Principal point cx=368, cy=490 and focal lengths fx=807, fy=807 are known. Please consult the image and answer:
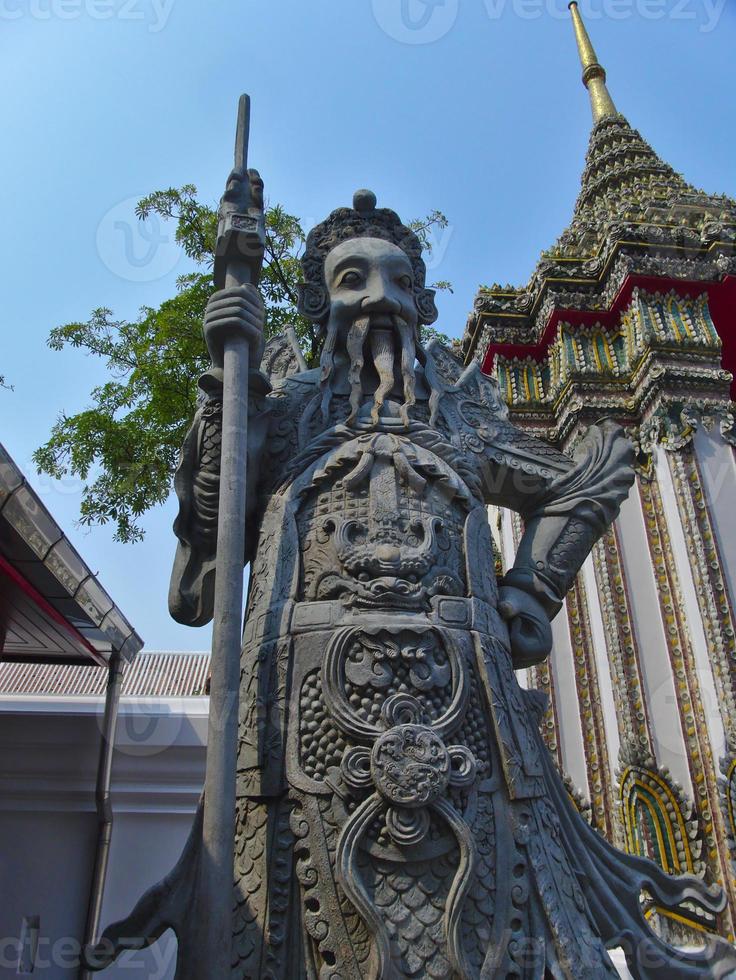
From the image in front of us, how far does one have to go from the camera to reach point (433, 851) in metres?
2.49

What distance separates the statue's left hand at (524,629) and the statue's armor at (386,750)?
90mm

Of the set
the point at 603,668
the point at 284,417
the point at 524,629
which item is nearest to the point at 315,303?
the point at 284,417

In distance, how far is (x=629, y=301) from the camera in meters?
11.9

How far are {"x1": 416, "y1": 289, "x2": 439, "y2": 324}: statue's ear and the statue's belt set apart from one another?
1508 millimetres

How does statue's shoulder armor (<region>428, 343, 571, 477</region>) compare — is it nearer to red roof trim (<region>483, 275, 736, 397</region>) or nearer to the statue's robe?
the statue's robe

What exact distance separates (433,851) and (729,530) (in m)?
8.72

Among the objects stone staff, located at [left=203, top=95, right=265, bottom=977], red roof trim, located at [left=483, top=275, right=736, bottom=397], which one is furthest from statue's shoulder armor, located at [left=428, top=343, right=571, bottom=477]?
red roof trim, located at [left=483, top=275, right=736, bottom=397]

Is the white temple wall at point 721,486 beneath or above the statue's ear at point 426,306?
above

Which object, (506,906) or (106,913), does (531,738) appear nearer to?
(506,906)

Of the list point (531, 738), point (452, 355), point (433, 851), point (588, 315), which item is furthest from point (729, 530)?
point (433, 851)

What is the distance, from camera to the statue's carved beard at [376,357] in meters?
3.53

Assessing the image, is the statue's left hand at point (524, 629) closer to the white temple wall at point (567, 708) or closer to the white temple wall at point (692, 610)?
the white temple wall at point (692, 610)

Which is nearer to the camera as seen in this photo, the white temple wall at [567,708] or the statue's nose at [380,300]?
the statue's nose at [380,300]

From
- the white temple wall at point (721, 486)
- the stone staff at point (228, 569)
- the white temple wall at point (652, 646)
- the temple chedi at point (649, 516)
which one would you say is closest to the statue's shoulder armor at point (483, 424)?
the stone staff at point (228, 569)
